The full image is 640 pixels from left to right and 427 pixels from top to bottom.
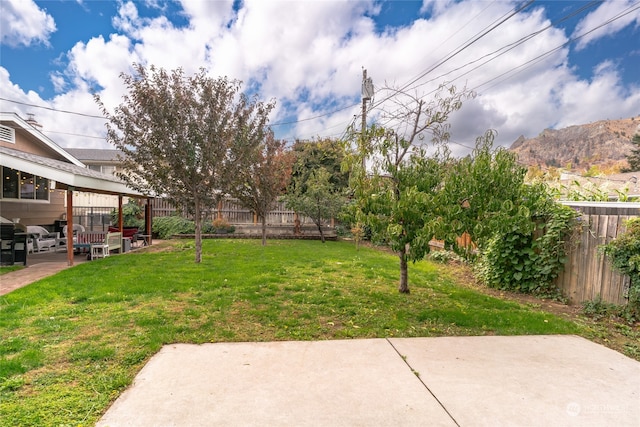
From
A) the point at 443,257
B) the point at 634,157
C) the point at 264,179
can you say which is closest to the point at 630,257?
the point at 443,257

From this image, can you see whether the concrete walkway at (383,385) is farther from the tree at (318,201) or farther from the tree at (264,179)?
the tree at (318,201)

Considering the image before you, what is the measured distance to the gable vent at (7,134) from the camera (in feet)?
34.0

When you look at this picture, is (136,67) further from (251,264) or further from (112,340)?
(112,340)

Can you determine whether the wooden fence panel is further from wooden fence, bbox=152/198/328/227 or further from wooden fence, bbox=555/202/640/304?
wooden fence, bbox=152/198/328/227

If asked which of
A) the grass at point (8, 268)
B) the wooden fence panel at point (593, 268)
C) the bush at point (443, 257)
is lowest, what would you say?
the grass at point (8, 268)

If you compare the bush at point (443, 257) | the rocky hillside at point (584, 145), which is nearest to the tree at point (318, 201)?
the bush at point (443, 257)

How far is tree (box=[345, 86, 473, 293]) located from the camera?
4574 millimetres

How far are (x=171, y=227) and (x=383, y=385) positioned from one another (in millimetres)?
14433

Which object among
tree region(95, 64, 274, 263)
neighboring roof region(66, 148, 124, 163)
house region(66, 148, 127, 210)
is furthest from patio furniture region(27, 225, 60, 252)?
neighboring roof region(66, 148, 124, 163)

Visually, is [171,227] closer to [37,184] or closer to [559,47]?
[37,184]

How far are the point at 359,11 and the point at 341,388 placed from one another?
1100 centimetres

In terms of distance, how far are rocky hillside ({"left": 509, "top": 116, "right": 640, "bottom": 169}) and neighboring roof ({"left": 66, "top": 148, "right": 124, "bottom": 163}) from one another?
38853 millimetres

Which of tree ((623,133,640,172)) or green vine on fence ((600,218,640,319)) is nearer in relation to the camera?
green vine on fence ((600,218,640,319))

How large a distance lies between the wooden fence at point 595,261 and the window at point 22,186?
51.2 ft
